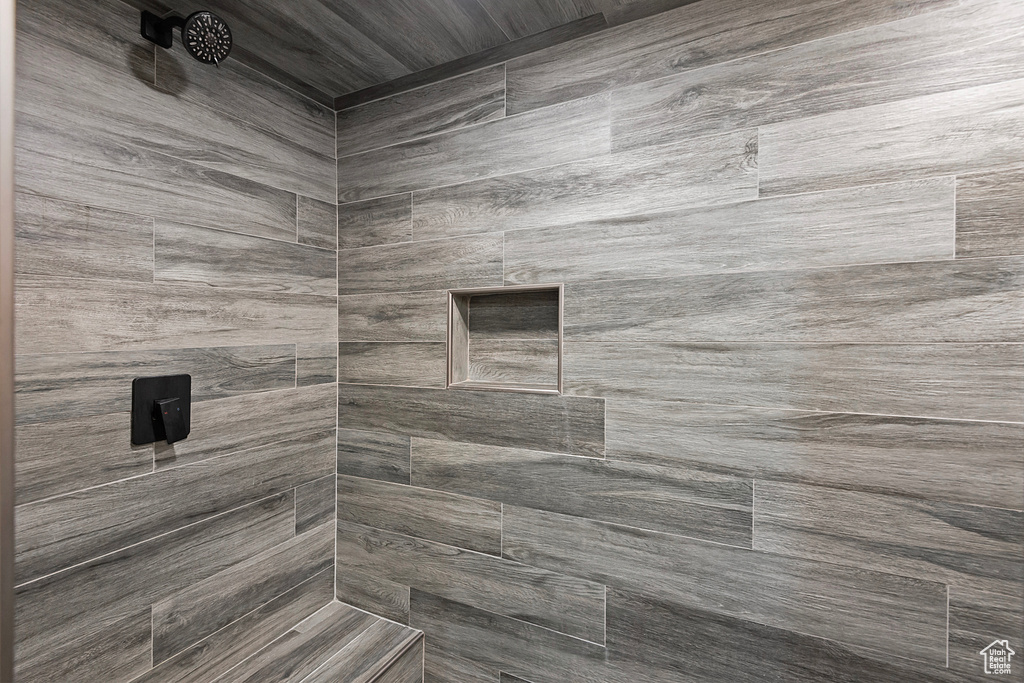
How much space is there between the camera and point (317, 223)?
5.01ft

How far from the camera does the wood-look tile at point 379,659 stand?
1250 mm

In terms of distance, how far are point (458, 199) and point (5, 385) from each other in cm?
103

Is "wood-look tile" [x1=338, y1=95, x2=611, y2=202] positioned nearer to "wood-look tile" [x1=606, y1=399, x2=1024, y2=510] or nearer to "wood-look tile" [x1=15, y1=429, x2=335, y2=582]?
"wood-look tile" [x1=606, y1=399, x2=1024, y2=510]

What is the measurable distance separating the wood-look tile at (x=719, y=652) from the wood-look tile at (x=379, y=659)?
580 millimetres

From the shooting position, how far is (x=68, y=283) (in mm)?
972

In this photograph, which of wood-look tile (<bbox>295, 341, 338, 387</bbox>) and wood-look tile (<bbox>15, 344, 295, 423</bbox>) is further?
wood-look tile (<bbox>295, 341, 338, 387</bbox>)

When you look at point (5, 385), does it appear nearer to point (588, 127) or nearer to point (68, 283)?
point (68, 283)

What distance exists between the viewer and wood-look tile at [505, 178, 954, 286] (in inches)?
36.7

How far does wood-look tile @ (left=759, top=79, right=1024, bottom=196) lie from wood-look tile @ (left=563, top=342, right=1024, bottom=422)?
34 cm

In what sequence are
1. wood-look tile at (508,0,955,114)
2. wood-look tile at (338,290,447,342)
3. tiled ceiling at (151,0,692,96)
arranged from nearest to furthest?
1. wood-look tile at (508,0,955,114)
2. tiled ceiling at (151,0,692,96)
3. wood-look tile at (338,290,447,342)

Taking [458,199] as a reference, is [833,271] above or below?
below

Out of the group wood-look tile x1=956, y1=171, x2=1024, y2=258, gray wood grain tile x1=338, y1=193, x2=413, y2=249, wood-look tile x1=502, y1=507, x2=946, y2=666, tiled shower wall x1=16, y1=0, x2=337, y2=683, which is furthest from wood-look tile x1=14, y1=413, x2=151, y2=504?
wood-look tile x1=956, y1=171, x2=1024, y2=258

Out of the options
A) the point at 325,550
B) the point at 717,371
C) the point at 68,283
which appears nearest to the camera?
the point at 68,283

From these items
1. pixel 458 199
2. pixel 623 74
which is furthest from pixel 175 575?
pixel 623 74
